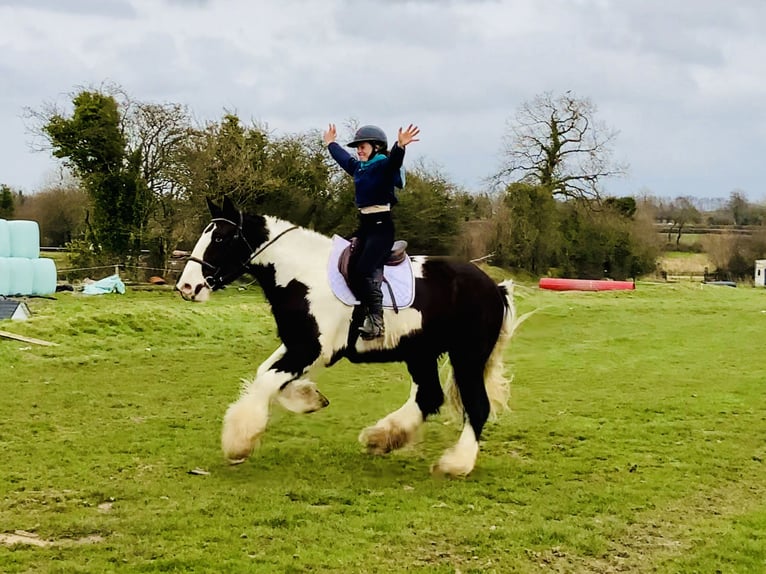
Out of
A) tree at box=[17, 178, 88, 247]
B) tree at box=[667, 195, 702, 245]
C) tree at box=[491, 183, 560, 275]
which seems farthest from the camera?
tree at box=[667, 195, 702, 245]

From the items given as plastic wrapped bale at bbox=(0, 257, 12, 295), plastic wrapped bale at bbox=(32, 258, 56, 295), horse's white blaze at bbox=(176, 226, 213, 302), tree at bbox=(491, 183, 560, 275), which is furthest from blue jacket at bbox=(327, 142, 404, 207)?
tree at bbox=(491, 183, 560, 275)

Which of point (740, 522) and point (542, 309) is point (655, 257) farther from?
point (740, 522)

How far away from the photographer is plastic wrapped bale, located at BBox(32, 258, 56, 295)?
800 inches

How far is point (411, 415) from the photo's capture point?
723 centimetres

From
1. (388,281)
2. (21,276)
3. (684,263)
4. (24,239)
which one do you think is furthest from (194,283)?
(684,263)

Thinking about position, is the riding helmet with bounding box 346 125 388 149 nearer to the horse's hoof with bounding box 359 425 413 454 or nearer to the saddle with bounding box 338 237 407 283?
the saddle with bounding box 338 237 407 283

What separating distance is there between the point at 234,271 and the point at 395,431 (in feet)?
6.61

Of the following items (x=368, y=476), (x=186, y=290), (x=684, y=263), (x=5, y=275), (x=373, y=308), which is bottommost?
(x=368, y=476)

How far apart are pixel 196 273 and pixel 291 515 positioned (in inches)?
91.7

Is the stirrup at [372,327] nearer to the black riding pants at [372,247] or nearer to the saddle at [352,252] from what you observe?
the black riding pants at [372,247]

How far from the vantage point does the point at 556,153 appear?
1689 inches

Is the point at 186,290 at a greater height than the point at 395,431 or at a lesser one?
greater

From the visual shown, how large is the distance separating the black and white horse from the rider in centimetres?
17

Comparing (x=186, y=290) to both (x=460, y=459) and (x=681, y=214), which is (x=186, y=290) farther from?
(x=681, y=214)
